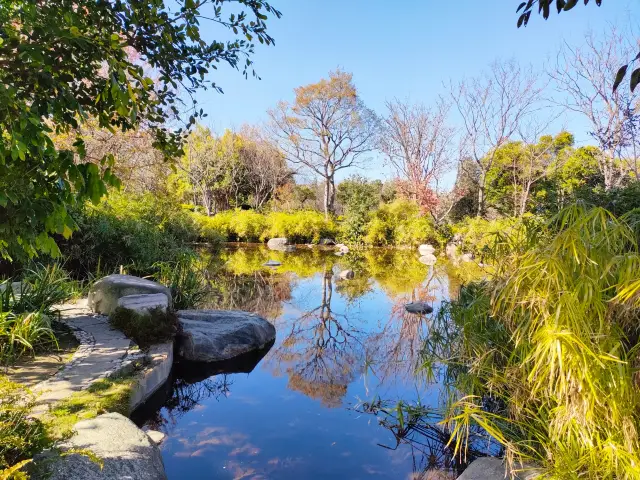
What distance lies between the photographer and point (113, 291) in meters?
4.86

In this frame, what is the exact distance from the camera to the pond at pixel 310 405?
3020 mm

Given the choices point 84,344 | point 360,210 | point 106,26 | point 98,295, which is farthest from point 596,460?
point 360,210

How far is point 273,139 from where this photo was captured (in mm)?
24141

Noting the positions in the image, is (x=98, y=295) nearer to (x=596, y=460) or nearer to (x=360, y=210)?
(x=596, y=460)

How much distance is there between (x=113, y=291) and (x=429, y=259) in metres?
11.5

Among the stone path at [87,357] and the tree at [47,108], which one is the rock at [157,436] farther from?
the tree at [47,108]

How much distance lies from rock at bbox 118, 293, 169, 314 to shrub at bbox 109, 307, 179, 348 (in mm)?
34

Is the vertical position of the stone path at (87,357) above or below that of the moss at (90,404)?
above

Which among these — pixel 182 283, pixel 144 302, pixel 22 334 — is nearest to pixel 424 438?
pixel 144 302

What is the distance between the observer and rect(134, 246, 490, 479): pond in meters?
3.02

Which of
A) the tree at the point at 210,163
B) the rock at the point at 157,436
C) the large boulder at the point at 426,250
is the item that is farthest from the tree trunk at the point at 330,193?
the rock at the point at 157,436

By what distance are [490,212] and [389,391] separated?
1605 centimetres

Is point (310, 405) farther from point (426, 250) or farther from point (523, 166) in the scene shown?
point (523, 166)

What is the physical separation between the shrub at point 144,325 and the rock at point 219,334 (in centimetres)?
30
